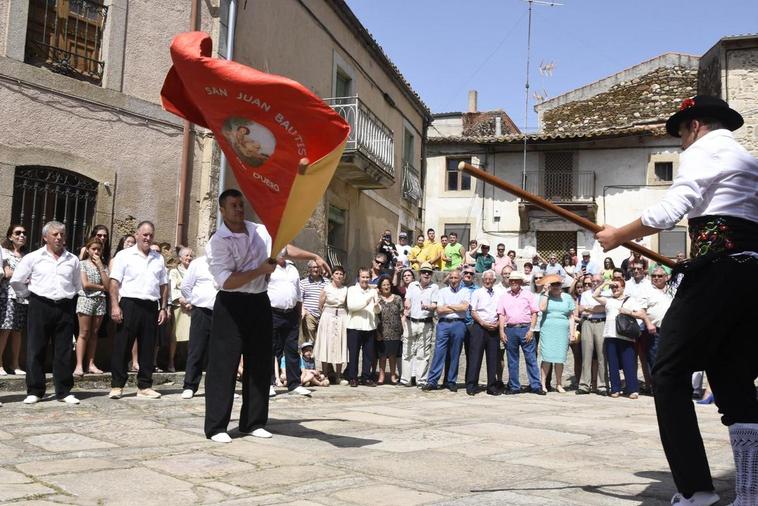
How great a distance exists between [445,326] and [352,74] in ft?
31.0

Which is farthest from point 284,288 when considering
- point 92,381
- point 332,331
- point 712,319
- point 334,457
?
point 712,319

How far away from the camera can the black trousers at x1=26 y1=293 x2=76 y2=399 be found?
7.43m

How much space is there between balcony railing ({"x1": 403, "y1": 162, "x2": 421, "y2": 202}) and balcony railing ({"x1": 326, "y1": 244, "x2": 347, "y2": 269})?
209 inches

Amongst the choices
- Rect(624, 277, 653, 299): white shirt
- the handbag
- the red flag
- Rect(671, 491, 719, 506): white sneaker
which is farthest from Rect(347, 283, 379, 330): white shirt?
Rect(671, 491, 719, 506): white sneaker

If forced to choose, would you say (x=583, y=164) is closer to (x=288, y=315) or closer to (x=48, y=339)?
(x=288, y=315)

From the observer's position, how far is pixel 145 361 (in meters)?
8.07

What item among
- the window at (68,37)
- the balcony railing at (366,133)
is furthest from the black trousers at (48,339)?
the balcony railing at (366,133)

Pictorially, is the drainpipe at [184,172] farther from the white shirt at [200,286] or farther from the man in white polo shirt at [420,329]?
the man in white polo shirt at [420,329]

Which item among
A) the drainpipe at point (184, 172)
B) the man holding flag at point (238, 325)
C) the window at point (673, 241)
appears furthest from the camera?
the window at point (673, 241)

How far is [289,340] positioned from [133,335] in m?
2.06

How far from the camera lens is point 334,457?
188 inches

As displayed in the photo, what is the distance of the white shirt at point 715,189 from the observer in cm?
340

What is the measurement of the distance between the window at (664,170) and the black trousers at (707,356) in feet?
90.0

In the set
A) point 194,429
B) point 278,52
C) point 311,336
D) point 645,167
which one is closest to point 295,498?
point 194,429
